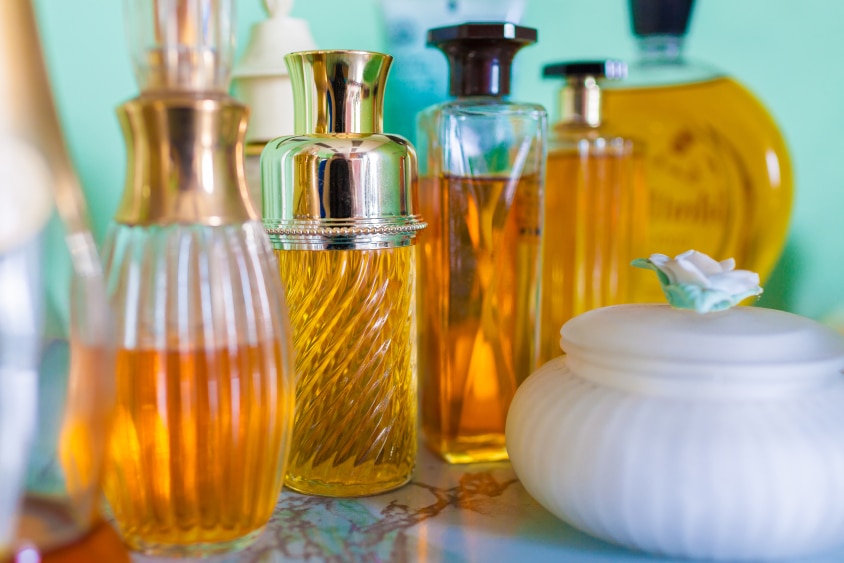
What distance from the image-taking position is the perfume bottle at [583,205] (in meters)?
0.65

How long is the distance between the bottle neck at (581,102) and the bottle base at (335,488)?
32 cm

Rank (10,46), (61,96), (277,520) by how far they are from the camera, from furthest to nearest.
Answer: (61,96) → (277,520) → (10,46)

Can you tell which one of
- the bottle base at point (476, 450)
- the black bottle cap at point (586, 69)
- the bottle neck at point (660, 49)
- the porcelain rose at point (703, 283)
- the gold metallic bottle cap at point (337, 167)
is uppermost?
the bottle neck at point (660, 49)

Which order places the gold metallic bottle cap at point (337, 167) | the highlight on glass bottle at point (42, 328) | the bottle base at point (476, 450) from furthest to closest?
1. the bottle base at point (476, 450)
2. the gold metallic bottle cap at point (337, 167)
3. the highlight on glass bottle at point (42, 328)

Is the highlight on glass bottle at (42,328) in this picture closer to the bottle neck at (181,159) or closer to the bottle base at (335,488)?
the bottle neck at (181,159)

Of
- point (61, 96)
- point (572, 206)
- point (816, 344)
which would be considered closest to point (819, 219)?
point (572, 206)

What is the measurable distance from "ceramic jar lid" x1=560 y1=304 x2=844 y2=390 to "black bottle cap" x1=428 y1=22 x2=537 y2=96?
18 centimetres

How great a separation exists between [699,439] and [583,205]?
324mm

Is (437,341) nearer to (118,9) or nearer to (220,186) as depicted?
(220,186)

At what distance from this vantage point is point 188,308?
376 mm

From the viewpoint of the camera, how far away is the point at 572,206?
0.66 m

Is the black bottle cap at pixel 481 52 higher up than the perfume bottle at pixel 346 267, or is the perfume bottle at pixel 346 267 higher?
the black bottle cap at pixel 481 52

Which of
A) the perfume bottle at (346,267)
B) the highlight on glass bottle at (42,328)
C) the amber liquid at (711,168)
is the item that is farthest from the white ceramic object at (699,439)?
the amber liquid at (711,168)

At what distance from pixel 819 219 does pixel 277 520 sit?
55 centimetres
